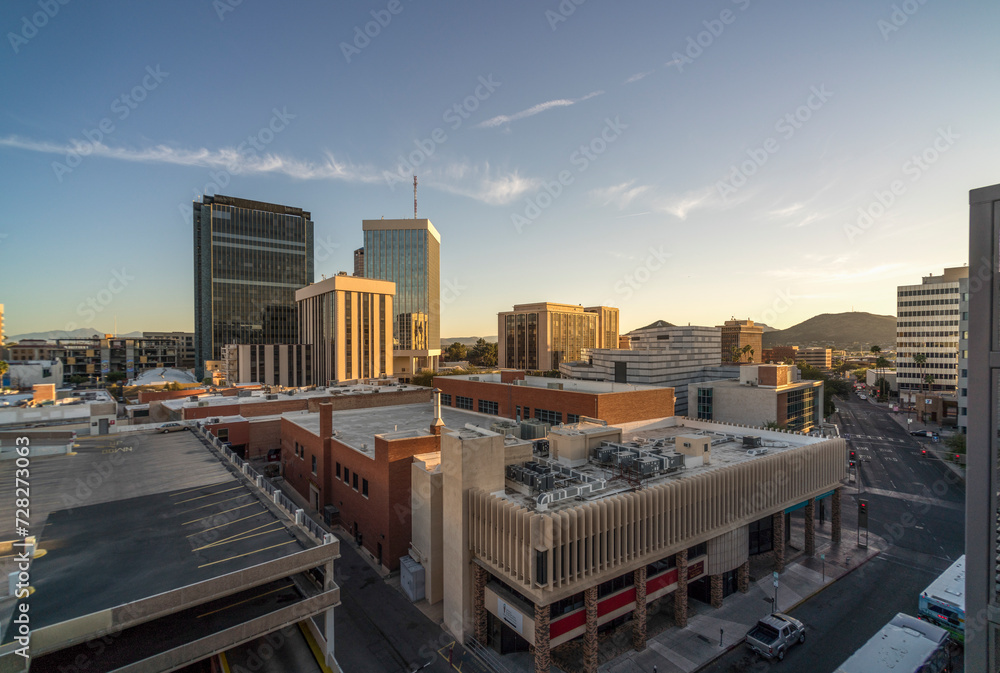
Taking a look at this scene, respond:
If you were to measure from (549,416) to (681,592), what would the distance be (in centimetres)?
2065

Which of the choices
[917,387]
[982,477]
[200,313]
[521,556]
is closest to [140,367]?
[200,313]

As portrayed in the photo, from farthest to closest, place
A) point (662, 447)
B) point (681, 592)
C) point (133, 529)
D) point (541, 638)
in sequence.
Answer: point (662, 447) → point (681, 592) → point (133, 529) → point (541, 638)

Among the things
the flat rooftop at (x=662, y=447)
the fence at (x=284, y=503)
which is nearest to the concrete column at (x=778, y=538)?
the flat rooftop at (x=662, y=447)

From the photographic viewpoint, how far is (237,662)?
20828mm

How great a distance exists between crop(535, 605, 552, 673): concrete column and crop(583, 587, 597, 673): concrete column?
2318 millimetres

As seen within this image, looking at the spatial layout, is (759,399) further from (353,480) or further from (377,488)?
(353,480)

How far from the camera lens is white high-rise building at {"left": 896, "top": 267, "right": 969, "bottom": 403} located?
325ft

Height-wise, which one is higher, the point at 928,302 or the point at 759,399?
the point at 928,302

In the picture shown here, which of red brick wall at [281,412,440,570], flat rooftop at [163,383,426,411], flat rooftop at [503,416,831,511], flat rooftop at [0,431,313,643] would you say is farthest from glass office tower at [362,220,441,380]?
flat rooftop at [0,431,313,643]

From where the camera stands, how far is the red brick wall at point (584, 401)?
39.1 metres

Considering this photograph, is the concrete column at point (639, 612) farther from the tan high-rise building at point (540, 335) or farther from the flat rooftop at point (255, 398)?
the tan high-rise building at point (540, 335)

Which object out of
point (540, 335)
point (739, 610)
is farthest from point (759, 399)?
point (540, 335)

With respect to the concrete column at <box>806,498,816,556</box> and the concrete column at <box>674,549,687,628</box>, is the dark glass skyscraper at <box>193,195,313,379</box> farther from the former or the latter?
the concrete column at <box>806,498,816,556</box>

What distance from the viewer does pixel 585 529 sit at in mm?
21188
